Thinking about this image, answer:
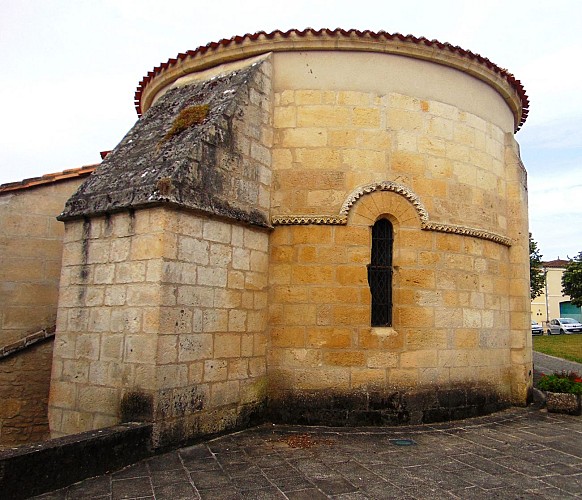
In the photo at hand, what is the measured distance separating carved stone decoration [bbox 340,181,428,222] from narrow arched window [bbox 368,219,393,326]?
45cm

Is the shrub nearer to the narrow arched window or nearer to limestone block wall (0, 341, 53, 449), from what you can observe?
→ the narrow arched window

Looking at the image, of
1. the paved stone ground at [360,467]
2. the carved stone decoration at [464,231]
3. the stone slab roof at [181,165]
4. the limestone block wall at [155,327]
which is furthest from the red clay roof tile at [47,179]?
the carved stone decoration at [464,231]

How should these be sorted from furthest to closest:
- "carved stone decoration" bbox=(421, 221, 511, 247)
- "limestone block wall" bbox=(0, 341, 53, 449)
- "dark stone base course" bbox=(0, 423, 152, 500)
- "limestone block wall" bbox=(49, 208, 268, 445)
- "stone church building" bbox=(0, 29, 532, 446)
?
"limestone block wall" bbox=(0, 341, 53, 449) < "carved stone decoration" bbox=(421, 221, 511, 247) < "stone church building" bbox=(0, 29, 532, 446) < "limestone block wall" bbox=(49, 208, 268, 445) < "dark stone base course" bbox=(0, 423, 152, 500)

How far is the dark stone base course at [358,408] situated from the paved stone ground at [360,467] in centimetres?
18

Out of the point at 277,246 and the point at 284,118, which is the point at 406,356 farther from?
the point at 284,118

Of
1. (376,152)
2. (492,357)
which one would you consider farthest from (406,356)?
(376,152)

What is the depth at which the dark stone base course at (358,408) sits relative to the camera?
6.83m

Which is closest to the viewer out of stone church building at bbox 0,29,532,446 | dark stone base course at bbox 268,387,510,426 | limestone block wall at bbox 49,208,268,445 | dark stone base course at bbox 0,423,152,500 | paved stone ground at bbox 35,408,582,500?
dark stone base course at bbox 0,423,152,500

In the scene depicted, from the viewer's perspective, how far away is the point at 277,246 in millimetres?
7250

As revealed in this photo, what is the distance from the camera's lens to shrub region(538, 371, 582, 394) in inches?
314

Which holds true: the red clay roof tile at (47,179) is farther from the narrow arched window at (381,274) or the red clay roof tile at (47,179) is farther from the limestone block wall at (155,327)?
the narrow arched window at (381,274)

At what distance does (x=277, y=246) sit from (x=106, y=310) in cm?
247

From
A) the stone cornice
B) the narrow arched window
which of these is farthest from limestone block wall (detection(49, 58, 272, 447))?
the narrow arched window

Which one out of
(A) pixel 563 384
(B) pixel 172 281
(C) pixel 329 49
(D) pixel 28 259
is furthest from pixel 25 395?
(A) pixel 563 384
